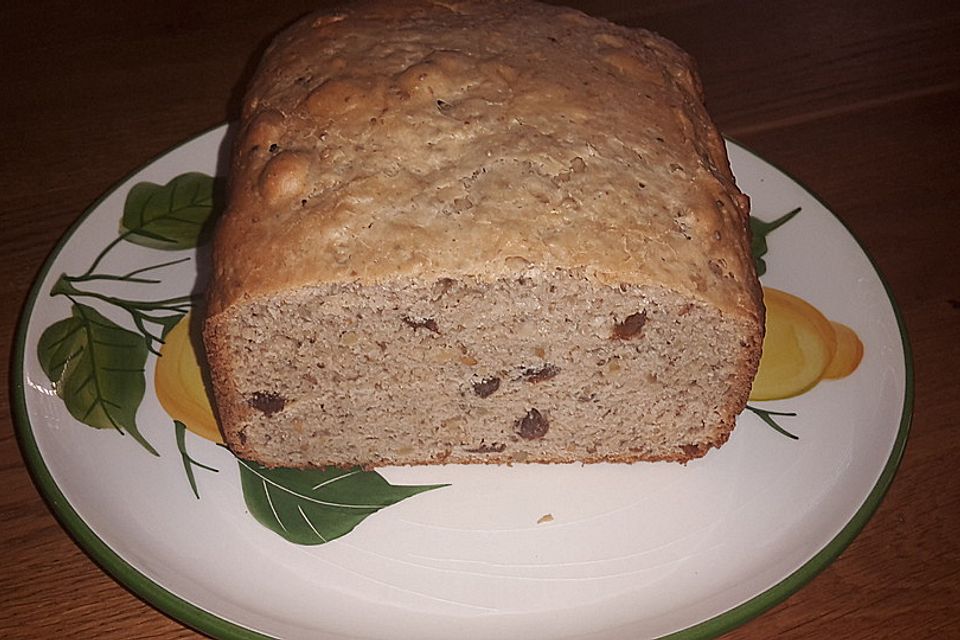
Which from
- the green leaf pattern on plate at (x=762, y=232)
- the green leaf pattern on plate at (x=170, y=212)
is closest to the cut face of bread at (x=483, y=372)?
the green leaf pattern on plate at (x=762, y=232)

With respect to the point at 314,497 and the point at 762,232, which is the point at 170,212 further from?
the point at 762,232

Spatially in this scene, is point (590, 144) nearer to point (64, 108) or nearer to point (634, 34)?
point (634, 34)

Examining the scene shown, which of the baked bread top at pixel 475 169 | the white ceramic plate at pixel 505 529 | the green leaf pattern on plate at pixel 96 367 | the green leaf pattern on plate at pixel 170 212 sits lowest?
the white ceramic plate at pixel 505 529

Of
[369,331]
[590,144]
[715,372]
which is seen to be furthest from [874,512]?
[369,331]

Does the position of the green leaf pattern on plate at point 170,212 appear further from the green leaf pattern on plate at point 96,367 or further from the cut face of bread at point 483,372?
the cut face of bread at point 483,372

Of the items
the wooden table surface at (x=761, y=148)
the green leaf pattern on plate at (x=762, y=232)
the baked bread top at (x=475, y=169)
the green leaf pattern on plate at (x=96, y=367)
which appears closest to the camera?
the baked bread top at (x=475, y=169)

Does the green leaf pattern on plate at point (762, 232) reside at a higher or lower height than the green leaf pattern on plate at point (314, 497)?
higher

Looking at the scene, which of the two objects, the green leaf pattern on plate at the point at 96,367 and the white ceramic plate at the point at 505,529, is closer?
the white ceramic plate at the point at 505,529

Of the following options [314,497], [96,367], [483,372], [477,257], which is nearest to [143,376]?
[96,367]

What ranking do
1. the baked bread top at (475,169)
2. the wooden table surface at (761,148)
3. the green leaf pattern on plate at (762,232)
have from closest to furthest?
the baked bread top at (475,169) → the wooden table surface at (761,148) → the green leaf pattern on plate at (762,232)
